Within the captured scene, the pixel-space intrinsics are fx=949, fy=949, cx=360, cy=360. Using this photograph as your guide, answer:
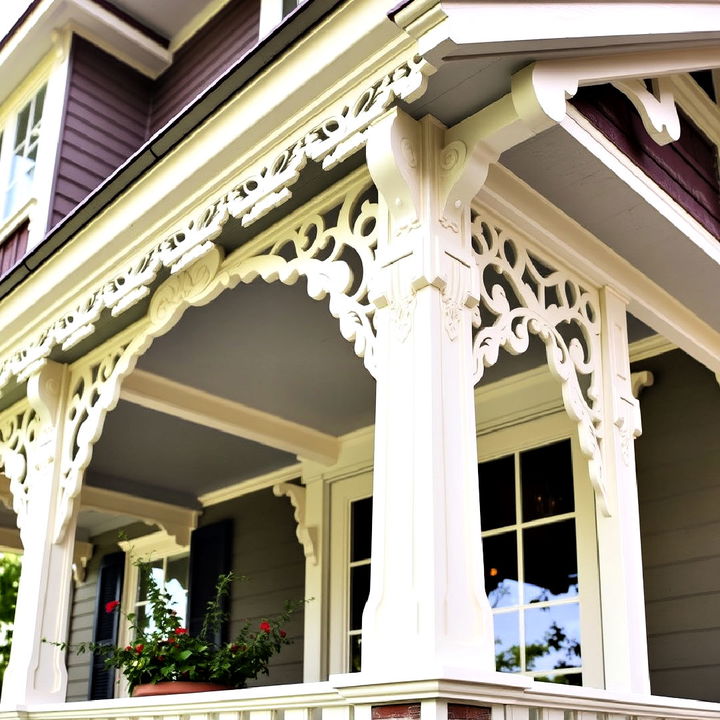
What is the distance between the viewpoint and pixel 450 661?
7.80ft

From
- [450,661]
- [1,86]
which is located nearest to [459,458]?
[450,661]

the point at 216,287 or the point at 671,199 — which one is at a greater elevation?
the point at 671,199

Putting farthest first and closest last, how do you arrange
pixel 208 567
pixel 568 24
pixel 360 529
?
pixel 208 567
pixel 360 529
pixel 568 24

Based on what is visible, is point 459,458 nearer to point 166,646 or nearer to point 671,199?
point 671,199

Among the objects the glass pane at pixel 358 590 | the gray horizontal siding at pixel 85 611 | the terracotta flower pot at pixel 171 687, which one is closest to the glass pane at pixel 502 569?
the glass pane at pixel 358 590

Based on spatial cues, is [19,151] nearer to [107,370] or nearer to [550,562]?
[107,370]

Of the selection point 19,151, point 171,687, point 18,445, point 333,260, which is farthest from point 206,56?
point 171,687

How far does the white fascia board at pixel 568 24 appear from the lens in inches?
101

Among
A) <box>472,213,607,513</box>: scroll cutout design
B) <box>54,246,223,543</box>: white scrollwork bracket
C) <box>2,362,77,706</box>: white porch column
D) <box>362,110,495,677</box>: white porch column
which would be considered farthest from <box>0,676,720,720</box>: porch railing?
<box>54,246,223,543</box>: white scrollwork bracket

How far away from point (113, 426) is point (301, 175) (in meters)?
3.22

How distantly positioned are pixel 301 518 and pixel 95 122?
297cm

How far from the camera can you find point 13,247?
6.16 m

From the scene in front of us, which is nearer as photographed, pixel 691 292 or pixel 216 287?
pixel 216 287

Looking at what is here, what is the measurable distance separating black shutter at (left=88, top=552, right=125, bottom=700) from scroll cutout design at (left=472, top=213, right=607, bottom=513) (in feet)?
18.0
